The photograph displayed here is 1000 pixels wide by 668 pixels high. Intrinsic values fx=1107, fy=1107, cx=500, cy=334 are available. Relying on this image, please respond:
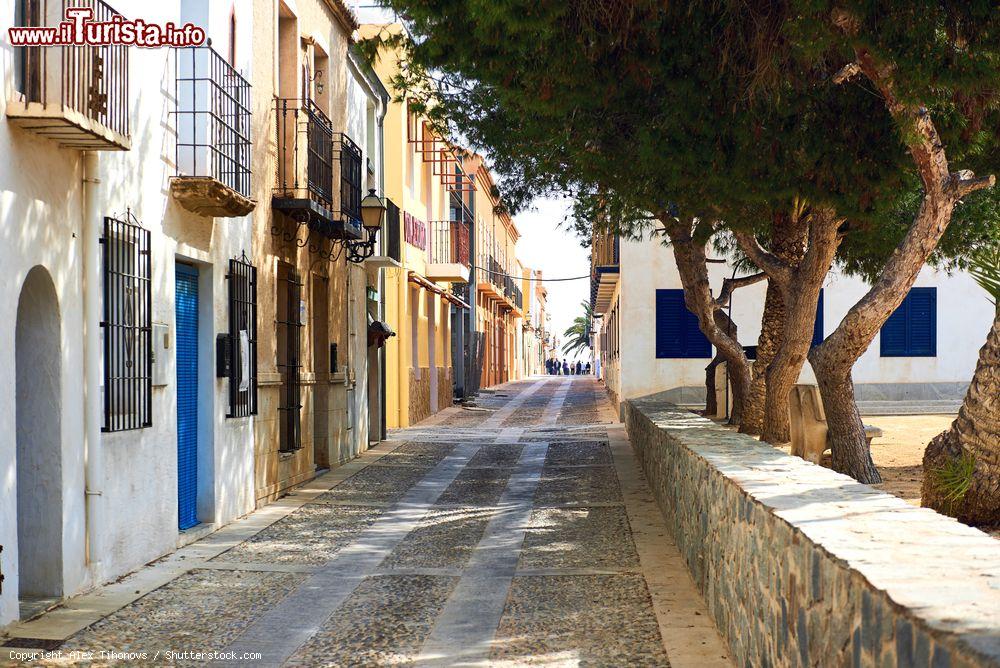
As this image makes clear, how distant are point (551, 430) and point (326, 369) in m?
7.95

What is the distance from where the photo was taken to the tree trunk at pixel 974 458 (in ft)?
26.8

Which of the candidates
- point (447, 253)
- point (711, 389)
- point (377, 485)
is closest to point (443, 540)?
point (377, 485)

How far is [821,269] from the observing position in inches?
473

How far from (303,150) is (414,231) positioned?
11.8 m

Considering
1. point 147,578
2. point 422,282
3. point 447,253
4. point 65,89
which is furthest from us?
point 447,253

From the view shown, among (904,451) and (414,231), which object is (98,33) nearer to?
(904,451)

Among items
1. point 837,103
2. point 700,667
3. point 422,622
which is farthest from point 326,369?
point 700,667

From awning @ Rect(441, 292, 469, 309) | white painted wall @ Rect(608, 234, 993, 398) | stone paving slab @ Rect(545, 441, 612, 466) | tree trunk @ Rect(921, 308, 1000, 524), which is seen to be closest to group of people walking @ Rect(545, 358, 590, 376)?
awning @ Rect(441, 292, 469, 309)

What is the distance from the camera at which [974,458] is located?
834 centimetres

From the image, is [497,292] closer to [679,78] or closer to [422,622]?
[679,78]

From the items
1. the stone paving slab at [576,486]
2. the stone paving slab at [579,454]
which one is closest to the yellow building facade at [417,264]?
the stone paving slab at [579,454]

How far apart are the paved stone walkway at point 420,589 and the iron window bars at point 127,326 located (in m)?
1.19

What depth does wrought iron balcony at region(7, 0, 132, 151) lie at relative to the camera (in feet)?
20.5

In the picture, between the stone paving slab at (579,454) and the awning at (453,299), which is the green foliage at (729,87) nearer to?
the stone paving slab at (579,454)
